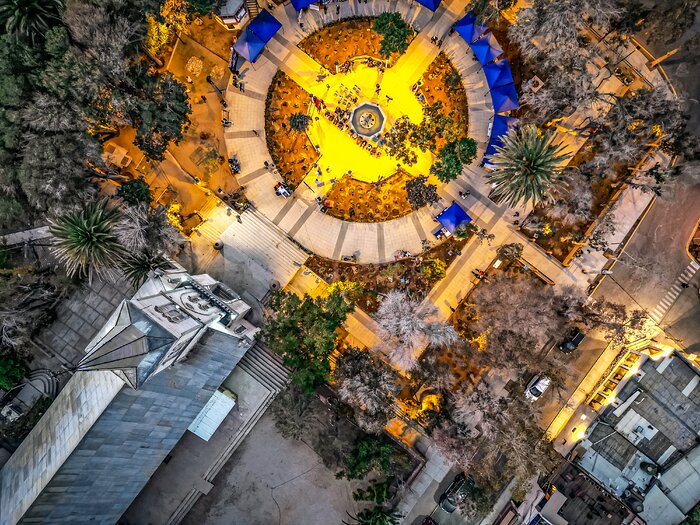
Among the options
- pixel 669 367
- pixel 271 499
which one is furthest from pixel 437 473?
pixel 669 367

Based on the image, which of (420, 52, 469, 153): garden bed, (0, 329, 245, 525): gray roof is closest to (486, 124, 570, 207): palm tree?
(420, 52, 469, 153): garden bed

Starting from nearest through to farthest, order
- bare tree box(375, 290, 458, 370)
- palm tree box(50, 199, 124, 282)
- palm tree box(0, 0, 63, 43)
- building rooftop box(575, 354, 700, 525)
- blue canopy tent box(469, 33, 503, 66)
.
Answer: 1. palm tree box(50, 199, 124, 282)
2. palm tree box(0, 0, 63, 43)
3. bare tree box(375, 290, 458, 370)
4. building rooftop box(575, 354, 700, 525)
5. blue canopy tent box(469, 33, 503, 66)

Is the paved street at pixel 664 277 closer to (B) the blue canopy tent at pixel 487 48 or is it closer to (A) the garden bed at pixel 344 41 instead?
(B) the blue canopy tent at pixel 487 48

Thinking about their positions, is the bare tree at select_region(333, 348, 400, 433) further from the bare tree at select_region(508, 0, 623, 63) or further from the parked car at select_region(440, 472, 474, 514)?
the bare tree at select_region(508, 0, 623, 63)

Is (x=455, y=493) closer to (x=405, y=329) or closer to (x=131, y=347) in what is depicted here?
(x=405, y=329)

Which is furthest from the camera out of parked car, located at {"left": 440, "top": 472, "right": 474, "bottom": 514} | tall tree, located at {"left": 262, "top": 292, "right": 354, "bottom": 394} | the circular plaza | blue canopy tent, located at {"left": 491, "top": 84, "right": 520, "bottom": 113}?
the circular plaza

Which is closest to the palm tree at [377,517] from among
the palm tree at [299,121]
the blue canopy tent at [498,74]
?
the palm tree at [299,121]
